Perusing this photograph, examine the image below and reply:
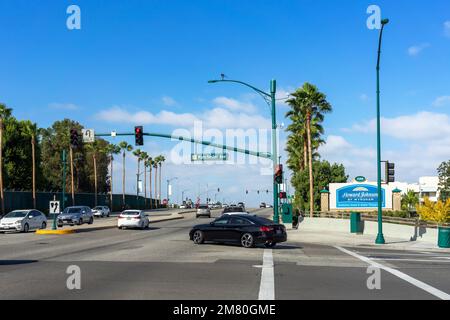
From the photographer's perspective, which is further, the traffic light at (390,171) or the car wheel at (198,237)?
the traffic light at (390,171)

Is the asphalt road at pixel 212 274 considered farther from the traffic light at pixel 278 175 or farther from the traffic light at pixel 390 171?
the traffic light at pixel 278 175

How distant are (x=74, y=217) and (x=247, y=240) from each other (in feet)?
79.4

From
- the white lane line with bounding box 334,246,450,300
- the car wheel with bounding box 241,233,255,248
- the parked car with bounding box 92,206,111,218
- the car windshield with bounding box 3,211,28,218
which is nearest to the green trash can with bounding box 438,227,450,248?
the white lane line with bounding box 334,246,450,300

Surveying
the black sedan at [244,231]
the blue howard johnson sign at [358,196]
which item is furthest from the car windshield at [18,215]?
the blue howard johnson sign at [358,196]

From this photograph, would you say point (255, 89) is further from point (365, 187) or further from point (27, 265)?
point (27, 265)

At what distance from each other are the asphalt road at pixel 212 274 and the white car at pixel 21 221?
12.6 metres

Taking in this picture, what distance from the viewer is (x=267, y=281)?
41.7 ft

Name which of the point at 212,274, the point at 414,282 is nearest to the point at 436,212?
the point at 414,282

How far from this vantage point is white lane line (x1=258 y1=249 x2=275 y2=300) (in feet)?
34.9

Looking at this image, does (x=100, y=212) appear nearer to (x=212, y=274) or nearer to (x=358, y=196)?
(x=358, y=196)

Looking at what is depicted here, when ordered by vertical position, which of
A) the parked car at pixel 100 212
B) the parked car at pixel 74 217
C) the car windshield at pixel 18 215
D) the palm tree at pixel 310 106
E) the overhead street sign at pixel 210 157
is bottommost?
the parked car at pixel 100 212

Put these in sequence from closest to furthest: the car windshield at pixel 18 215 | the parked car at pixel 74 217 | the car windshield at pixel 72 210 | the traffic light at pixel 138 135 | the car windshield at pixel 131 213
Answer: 1. the traffic light at pixel 138 135
2. the car windshield at pixel 18 215
3. the car windshield at pixel 131 213
4. the parked car at pixel 74 217
5. the car windshield at pixel 72 210

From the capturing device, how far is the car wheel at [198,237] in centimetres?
2406
